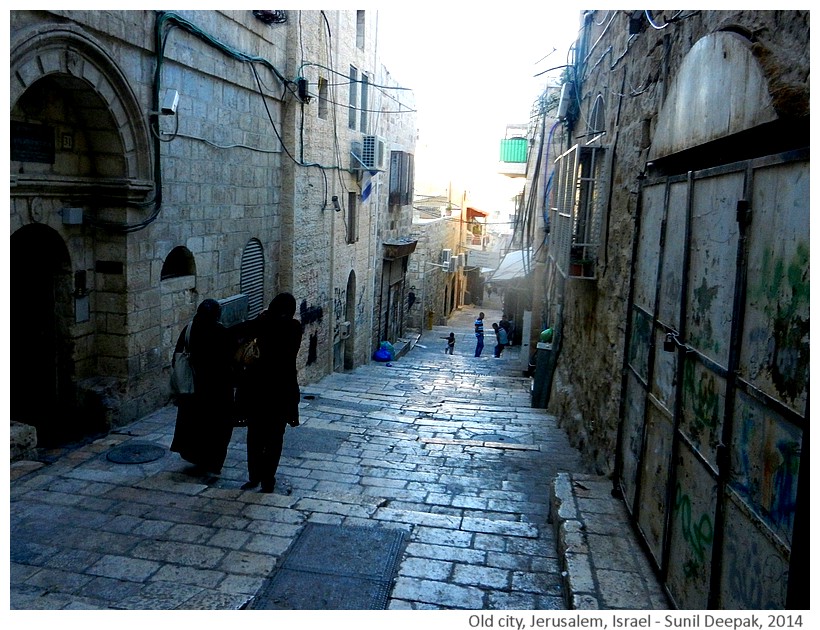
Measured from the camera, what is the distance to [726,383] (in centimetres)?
329

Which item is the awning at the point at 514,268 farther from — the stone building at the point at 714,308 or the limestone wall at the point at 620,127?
the stone building at the point at 714,308

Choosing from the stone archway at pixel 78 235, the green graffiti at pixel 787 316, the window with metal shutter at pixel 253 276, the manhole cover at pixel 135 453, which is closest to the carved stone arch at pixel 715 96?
the green graffiti at pixel 787 316

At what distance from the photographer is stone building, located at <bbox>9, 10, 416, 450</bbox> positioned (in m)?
6.66

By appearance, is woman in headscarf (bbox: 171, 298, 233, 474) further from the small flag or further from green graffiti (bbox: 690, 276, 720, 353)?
the small flag

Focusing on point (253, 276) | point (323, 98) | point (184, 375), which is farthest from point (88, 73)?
point (323, 98)

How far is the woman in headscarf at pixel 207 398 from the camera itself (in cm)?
591

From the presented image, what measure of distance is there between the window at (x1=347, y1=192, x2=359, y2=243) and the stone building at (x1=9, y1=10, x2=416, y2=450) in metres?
3.36

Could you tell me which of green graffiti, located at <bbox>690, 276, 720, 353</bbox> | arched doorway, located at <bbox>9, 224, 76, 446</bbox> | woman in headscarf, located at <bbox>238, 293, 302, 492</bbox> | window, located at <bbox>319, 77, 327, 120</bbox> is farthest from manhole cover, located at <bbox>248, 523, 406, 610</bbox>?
window, located at <bbox>319, 77, 327, 120</bbox>

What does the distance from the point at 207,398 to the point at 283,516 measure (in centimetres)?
129

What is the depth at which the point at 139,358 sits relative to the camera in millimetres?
7898

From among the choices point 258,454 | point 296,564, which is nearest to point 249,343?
point 258,454

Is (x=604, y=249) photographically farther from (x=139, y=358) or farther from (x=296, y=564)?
(x=139, y=358)

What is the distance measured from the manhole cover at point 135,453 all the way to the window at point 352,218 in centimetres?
985

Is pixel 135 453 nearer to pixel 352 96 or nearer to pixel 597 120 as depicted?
pixel 597 120
